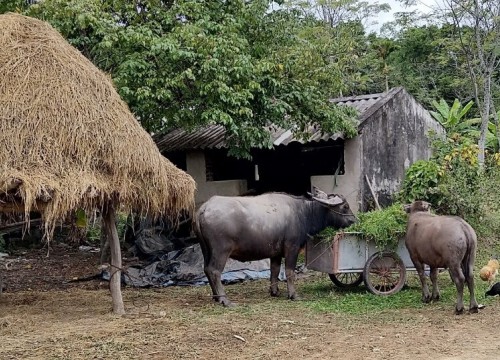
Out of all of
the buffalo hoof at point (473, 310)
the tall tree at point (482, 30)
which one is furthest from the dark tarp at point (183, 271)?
the tall tree at point (482, 30)

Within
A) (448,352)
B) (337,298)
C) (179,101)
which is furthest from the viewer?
(179,101)

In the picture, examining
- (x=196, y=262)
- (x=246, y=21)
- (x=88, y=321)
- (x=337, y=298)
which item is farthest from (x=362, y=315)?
(x=246, y=21)

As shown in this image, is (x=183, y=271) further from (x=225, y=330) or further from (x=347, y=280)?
(x=225, y=330)

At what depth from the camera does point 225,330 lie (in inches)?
297

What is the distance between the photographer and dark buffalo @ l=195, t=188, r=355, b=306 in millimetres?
9406

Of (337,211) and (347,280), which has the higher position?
(337,211)

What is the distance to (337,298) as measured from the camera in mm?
9602

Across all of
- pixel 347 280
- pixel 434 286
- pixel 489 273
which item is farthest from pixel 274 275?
pixel 489 273

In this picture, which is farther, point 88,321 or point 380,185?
point 380,185

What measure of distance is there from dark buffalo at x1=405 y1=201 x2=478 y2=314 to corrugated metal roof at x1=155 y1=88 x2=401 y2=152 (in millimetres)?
4838

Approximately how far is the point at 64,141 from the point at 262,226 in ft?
11.1

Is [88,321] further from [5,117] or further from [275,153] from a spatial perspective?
[275,153]

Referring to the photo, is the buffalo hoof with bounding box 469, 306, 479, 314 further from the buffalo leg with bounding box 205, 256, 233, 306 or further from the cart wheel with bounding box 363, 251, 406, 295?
the buffalo leg with bounding box 205, 256, 233, 306

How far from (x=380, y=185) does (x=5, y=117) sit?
9.27 metres
